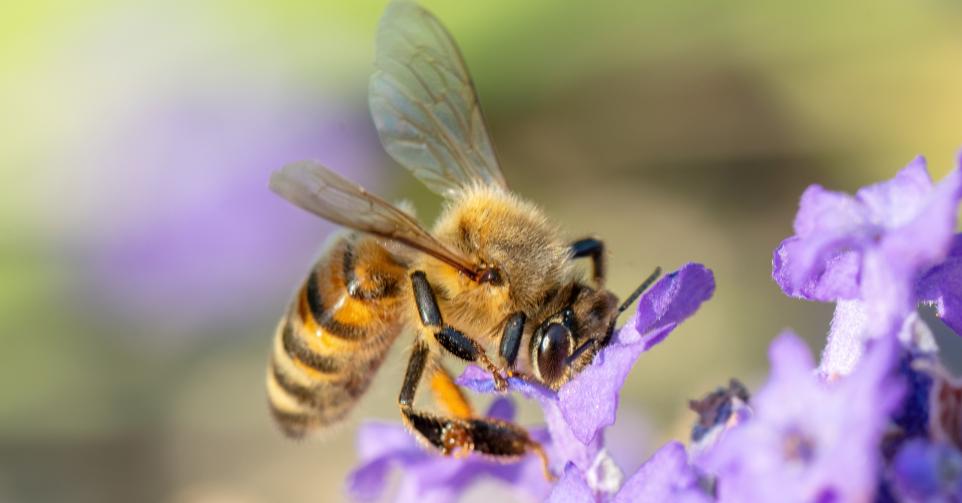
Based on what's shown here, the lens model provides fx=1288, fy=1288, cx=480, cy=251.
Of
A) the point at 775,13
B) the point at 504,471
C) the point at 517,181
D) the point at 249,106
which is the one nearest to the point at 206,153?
the point at 249,106

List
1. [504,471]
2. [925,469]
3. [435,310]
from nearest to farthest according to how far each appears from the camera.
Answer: [925,469]
[435,310]
[504,471]

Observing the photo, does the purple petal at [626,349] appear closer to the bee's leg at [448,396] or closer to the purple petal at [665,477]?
the purple petal at [665,477]

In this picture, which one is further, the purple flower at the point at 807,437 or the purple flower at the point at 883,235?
the purple flower at the point at 883,235

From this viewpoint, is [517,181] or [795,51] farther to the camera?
[517,181]

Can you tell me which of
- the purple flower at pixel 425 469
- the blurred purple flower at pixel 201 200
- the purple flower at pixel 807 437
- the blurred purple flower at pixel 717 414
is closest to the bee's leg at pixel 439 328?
the purple flower at pixel 425 469

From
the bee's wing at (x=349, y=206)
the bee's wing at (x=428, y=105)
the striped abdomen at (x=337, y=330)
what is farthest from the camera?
the bee's wing at (x=428, y=105)

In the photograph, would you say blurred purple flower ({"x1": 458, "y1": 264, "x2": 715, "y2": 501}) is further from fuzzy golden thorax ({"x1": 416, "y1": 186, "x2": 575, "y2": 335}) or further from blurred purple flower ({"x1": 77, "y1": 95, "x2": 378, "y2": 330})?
blurred purple flower ({"x1": 77, "y1": 95, "x2": 378, "y2": 330})

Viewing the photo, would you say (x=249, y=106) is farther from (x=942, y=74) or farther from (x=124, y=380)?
(x=942, y=74)

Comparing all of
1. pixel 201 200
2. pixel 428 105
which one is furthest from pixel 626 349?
pixel 201 200
